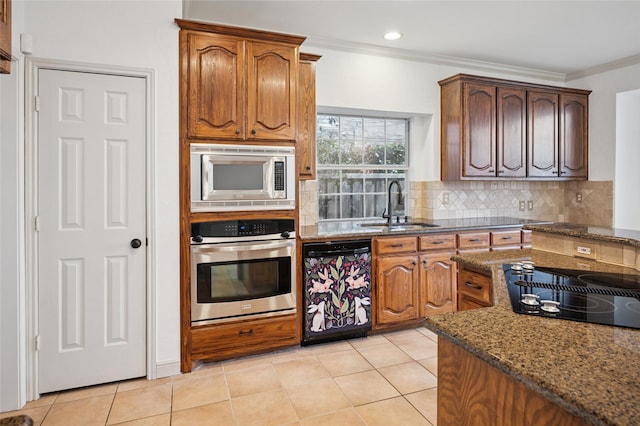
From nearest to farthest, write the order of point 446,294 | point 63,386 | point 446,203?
point 63,386 < point 446,294 < point 446,203

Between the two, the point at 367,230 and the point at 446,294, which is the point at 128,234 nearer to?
the point at 367,230

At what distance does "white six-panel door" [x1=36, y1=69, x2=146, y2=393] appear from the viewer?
7.94 ft

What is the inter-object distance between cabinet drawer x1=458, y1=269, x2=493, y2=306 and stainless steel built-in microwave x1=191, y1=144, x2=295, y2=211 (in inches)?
54.0

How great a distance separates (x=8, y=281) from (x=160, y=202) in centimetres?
95

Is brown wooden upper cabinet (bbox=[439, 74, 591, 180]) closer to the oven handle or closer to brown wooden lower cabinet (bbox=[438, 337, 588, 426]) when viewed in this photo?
the oven handle

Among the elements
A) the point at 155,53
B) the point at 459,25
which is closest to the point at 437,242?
the point at 459,25

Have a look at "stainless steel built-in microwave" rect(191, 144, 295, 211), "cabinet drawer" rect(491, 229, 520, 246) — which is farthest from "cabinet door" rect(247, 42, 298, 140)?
"cabinet drawer" rect(491, 229, 520, 246)

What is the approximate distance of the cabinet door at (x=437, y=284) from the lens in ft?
11.6

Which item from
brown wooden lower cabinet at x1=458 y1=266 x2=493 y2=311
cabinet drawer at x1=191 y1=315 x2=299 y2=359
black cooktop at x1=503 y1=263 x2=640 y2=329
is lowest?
cabinet drawer at x1=191 y1=315 x2=299 y2=359

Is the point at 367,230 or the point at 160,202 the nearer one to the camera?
the point at 160,202

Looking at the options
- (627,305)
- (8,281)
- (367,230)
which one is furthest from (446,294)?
(8,281)

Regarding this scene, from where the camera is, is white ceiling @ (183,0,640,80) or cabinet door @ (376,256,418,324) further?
cabinet door @ (376,256,418,324)

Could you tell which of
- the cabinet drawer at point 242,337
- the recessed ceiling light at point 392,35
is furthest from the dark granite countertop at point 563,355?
the recessed ceiling light at point 392,35

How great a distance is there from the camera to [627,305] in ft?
4.31
